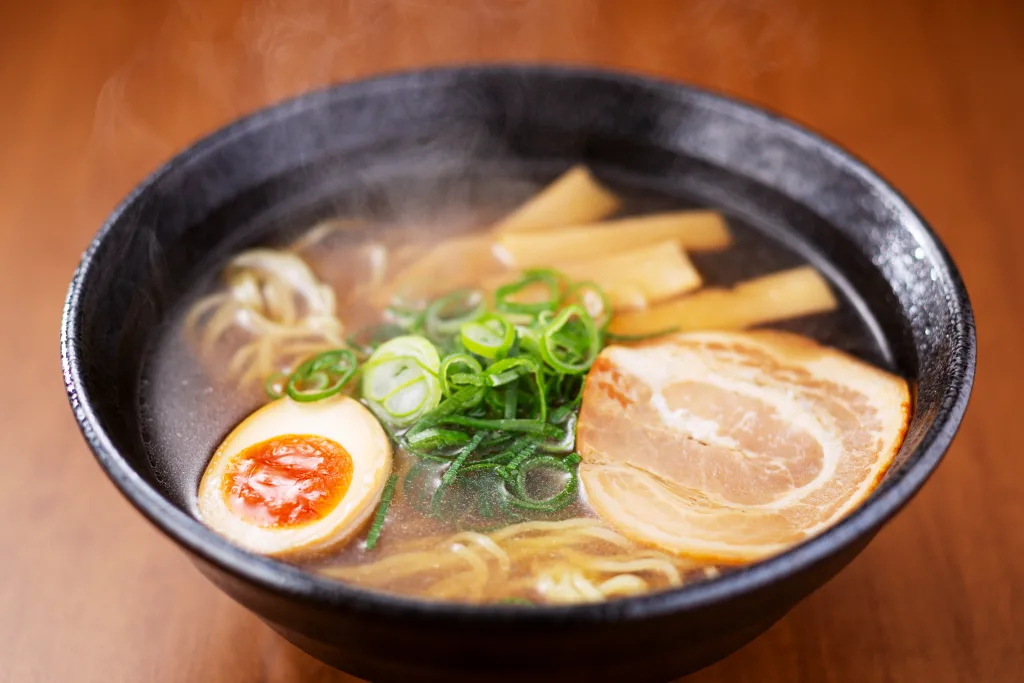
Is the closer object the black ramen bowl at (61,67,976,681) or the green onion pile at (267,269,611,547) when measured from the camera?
the black ramen bowl at (61,67,976,681)

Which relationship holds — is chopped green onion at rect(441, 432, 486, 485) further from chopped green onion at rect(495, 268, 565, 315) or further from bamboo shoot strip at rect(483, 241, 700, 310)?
bamboo shoot strip at rect(483, 241, 700, 310)

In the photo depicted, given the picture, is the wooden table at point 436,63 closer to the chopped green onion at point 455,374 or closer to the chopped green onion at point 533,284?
the chopped green onion at point 455,374

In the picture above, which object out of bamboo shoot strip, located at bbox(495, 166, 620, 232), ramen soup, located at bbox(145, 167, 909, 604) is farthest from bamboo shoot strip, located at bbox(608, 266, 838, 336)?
bamboo shoot strip, located at bbox(495, 166, 620, 232)

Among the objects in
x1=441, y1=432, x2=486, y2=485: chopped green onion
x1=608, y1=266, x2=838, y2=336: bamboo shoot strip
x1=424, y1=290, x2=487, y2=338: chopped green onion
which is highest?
x1=608, y1=266, x2=838, y2=336: bamboo shoot strip

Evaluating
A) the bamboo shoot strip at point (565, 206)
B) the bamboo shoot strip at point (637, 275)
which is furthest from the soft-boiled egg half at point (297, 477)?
the bamboo shoot strip at point (565, 206)

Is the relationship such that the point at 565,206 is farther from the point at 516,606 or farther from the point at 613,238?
the point at 516,606

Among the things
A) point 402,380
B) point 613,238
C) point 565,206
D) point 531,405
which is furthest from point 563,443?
point 565,206
